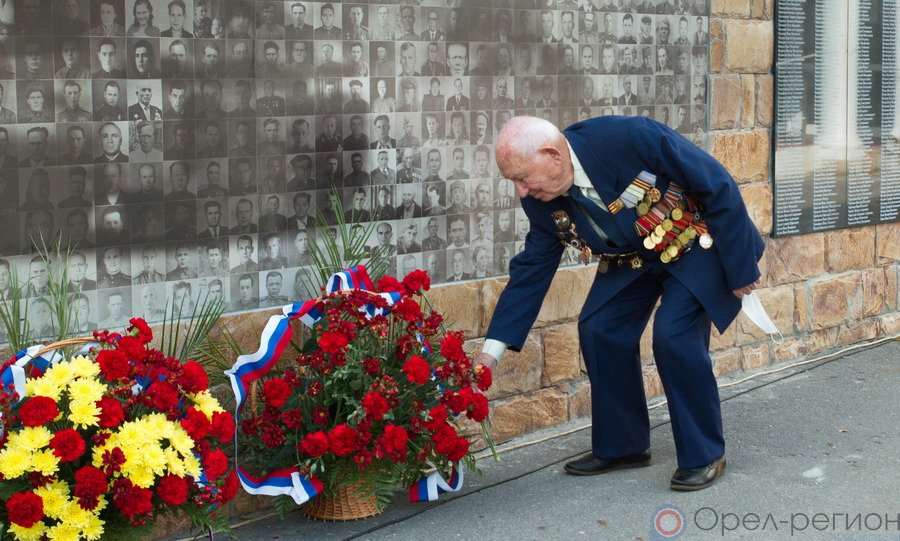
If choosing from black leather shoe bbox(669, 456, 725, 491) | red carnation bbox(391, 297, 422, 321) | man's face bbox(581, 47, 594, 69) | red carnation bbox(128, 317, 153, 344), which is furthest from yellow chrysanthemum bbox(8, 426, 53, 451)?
man's face bbox(581, 47, 594, 69)

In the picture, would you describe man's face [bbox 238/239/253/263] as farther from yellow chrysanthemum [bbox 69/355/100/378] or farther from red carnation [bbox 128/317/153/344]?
yellow chrysanthemum [bbox 69/355/100/378]

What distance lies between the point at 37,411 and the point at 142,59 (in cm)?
138

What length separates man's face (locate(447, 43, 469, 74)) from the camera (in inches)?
205

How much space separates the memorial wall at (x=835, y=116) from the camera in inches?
273

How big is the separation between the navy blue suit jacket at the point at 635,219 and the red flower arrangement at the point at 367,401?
45 cm

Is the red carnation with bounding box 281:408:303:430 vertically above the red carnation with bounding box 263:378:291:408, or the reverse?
the red carnation with bounding box 263:378:291:408

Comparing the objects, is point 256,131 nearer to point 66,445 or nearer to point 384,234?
point 384,234

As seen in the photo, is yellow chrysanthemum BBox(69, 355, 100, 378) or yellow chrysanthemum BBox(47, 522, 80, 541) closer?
yellow chrysanthemum BBox(47, 522, 80, 541)

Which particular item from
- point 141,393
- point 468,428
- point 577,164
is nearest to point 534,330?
point 468,428

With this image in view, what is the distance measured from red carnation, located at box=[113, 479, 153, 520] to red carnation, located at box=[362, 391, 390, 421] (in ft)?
2.67

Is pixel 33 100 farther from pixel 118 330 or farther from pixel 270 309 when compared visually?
pixel 270 309

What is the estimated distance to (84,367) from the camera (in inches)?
140

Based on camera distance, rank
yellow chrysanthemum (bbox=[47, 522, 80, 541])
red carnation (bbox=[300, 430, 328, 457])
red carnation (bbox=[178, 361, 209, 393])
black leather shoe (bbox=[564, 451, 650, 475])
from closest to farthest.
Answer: yellow chrysanthemum (bbox=[47, 522, 80, 541])
red carnation (bbox=[178, 361, 209, 393])
red carnation (bbox=[300, 430, 328, 457])
black leather shoe (bbox=[564, 451, 650, 475])

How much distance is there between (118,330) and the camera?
14.1ft
